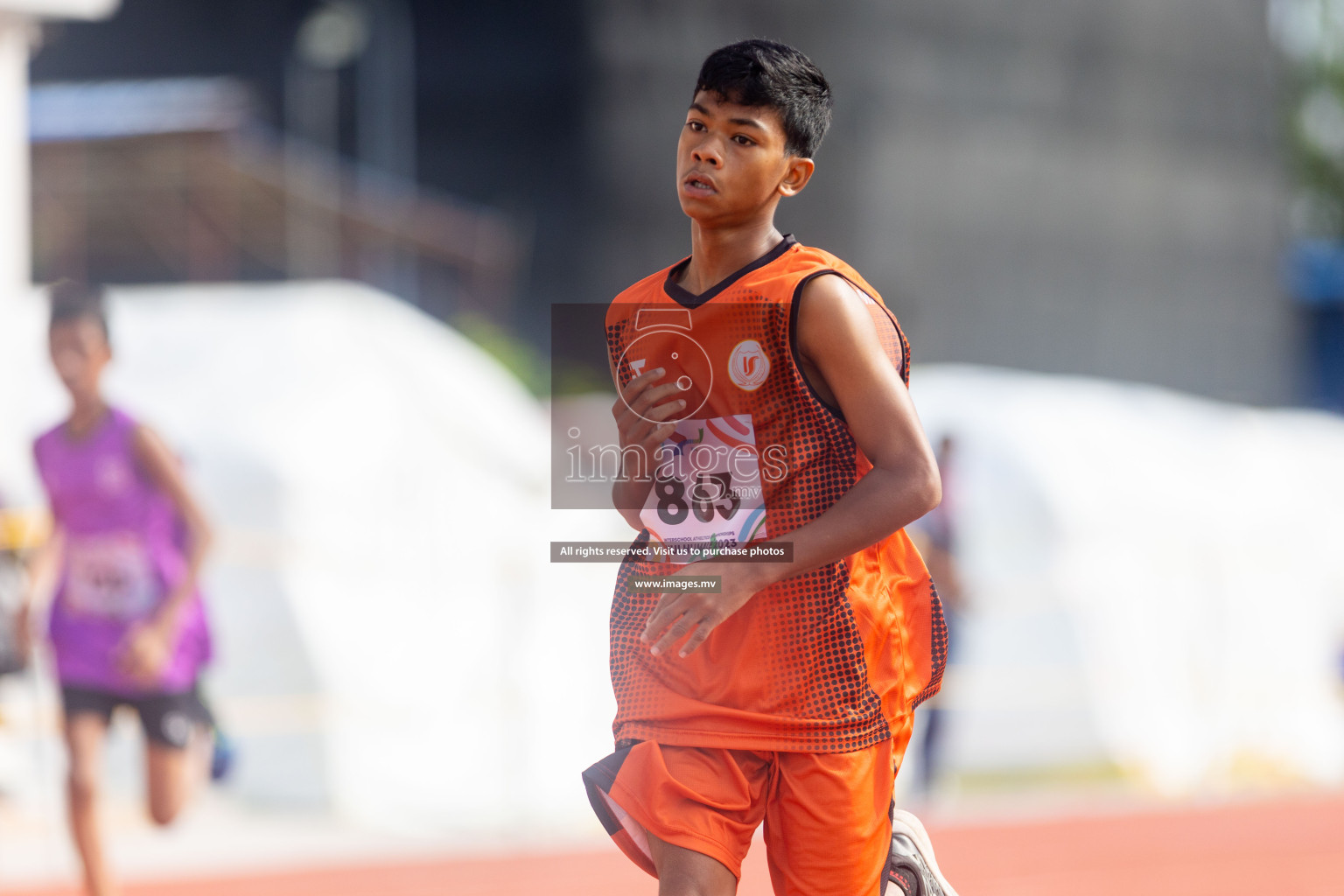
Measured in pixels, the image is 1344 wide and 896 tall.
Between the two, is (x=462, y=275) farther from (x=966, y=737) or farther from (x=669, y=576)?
(x=669, y=576)

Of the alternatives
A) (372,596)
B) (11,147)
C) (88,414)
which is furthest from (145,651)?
(11,147)

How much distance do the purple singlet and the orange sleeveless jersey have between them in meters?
2.74

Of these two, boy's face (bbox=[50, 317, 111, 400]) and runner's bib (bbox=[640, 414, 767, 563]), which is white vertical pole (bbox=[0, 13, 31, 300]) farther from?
runner's bib (bbox=[640, 414, 767, 563])

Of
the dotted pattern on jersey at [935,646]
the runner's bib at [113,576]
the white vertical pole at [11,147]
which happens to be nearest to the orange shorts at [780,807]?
the dotted pattern on jersey at [935,646]

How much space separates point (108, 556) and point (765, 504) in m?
3.00

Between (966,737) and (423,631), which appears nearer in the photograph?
(423,631)

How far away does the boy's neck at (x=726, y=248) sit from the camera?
2.21m

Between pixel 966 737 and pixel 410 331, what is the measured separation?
4.49m

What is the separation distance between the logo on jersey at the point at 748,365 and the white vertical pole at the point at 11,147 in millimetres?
8489

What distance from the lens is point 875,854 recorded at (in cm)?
220

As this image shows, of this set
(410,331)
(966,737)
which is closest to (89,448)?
(410,331)

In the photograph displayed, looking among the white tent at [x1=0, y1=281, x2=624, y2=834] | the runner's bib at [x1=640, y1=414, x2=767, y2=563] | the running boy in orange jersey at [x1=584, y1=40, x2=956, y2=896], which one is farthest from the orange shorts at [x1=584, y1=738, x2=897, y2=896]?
the white tent at [x1=0, y1=281, x2=624, y2=834]

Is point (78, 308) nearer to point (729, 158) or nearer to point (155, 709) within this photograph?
point (155, 709)

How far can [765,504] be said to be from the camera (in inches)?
85.6
